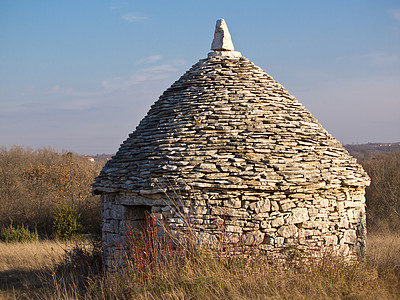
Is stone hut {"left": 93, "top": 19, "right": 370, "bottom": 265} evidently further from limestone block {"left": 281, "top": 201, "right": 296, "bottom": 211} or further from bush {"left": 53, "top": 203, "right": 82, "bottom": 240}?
bush {"left": 53, "top": 203, "right": 82, "bottom": 240}

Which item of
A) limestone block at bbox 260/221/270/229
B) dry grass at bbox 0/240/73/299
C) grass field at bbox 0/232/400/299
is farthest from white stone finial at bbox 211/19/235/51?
dry grass at bbox 0/240/73/299

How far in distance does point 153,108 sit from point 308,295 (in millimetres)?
4359

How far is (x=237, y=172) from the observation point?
19.3 feet

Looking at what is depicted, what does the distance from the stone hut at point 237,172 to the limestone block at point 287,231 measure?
0.01 m

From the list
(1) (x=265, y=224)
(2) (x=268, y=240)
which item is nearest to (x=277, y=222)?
(1) (x=265, y=224)

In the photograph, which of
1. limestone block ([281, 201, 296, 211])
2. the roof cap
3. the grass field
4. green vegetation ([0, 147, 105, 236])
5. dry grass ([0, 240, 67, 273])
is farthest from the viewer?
green vegetation ([0, 147, 105, 236])

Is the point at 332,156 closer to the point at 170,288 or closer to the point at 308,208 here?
the point at 308,208

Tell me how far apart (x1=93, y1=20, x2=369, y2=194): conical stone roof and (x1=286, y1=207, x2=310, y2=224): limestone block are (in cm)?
31

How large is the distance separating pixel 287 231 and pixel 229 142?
159 centimetres

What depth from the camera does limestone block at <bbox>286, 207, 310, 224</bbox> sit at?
5.95m

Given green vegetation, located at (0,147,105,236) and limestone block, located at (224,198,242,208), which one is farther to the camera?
green vegetation, located at (0,147,105,236)

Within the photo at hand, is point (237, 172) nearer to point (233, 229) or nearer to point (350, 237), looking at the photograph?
point (233, 229)

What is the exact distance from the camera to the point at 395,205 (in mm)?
18344

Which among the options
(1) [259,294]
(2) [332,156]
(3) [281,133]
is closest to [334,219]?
(2) [332,156]
